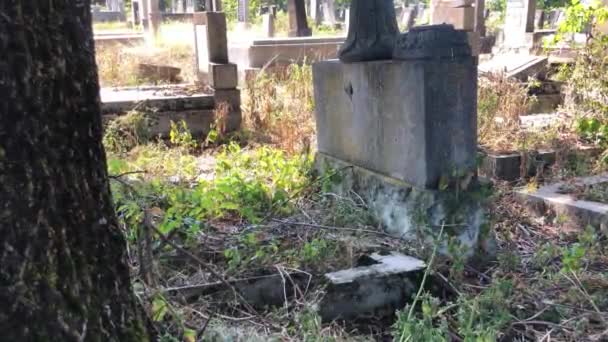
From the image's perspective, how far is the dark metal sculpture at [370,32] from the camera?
385cm

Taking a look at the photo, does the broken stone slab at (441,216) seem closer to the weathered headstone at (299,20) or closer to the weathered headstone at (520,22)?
the weathered headstone at (299,20)

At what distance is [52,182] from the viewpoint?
1489 mm

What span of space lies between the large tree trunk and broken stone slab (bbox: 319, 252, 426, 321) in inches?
50.6

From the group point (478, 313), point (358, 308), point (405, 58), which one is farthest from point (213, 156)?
point (478, 313)

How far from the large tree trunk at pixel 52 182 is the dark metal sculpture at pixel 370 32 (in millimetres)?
2493

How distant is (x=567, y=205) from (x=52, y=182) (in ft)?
11.0

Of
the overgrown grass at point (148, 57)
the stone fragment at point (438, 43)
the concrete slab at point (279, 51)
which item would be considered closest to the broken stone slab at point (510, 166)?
the stone fragment at point (438, 43)

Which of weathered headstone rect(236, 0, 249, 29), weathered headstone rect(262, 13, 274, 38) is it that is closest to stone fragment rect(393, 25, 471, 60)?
weathered headstone rect(262, 13, 274, 38)

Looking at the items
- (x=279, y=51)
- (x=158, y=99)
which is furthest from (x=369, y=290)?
(x=279, y=51)

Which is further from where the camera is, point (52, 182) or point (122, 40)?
point (122, 40)

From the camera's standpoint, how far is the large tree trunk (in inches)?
55.7

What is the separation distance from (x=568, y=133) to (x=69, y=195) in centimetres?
479

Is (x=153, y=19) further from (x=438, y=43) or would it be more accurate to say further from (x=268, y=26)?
(x=438, y=43)

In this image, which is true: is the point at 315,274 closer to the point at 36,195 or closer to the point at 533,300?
the point at 533,300
